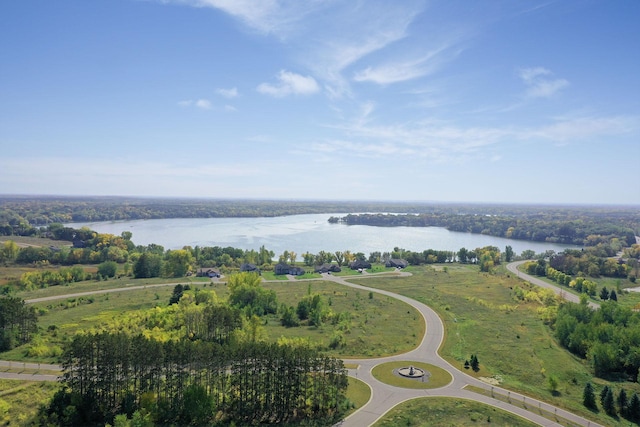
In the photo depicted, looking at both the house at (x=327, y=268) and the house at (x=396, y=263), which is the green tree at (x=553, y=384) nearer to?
the house at (x=327, y=268)

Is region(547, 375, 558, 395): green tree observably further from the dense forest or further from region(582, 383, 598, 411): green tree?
the dense forest

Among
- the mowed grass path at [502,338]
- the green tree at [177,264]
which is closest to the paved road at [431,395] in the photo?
the mowed grass path at [502,338]

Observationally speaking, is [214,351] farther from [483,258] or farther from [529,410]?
[483,258]

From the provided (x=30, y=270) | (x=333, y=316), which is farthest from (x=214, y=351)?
(x=30, y=270)

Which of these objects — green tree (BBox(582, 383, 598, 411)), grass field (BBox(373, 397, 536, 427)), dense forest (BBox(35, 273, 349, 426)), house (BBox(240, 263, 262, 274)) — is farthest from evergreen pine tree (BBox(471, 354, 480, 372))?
house (BBox(240, 263, 262, 274))

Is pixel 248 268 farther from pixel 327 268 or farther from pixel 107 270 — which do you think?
pixel 107 270

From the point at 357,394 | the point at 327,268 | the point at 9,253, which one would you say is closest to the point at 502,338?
the point at 357,394
